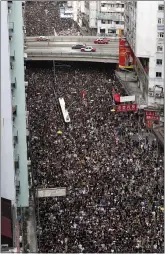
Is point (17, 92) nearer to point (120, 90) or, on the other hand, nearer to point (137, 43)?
point (137, 43)

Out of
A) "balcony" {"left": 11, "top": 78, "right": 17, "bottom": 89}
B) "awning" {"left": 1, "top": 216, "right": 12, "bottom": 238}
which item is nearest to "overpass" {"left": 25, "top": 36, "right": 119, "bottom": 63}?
"balcony" {"left": 11, "top": 78, "right": 17, "bottom": 89}

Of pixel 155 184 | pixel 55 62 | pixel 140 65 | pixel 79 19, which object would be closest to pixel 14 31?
pixel 155 184

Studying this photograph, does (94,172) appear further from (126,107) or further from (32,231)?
(126,107)

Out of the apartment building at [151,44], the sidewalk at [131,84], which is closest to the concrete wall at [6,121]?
the apartment building at [151,44]

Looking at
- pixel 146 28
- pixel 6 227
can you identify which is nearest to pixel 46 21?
pixel 146 28

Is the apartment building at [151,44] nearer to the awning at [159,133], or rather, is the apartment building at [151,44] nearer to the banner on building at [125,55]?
the banner on building at [125,55]

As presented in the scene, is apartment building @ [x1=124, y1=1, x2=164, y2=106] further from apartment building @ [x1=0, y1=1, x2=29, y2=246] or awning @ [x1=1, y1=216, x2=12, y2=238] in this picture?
awning @ [x1=1, y1=216, x2=12, y2=238]

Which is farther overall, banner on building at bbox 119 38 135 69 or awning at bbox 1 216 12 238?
banner on building at bbox 119 38 135 69
